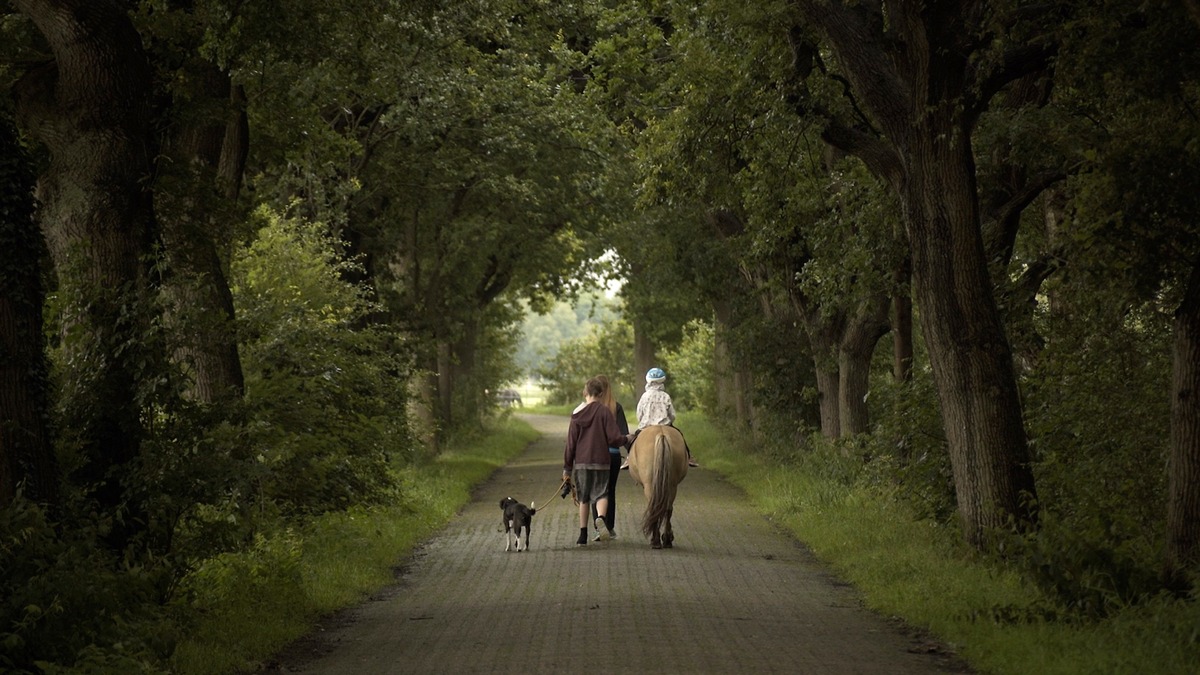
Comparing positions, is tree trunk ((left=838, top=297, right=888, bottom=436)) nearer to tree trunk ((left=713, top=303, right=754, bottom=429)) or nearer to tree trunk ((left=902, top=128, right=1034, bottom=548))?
tree trunk ((left=713, top=303, right=754, bottom=429))

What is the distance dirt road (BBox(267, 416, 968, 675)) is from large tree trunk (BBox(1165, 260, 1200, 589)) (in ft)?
6.95

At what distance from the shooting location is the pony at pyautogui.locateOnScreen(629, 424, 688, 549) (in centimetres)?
1742

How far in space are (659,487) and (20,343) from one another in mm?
8487

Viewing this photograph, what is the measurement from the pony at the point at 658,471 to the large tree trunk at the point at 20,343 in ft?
26.3

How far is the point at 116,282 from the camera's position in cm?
1234

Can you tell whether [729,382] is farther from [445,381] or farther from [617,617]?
[617,617]

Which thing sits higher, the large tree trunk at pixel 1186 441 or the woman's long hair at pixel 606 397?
the woman's long hair at pixel 606 397

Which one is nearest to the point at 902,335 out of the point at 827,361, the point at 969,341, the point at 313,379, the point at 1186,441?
the point at 827,361

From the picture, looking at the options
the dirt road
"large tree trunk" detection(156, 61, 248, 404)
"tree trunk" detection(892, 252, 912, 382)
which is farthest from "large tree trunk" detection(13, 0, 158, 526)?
"tree trunk" detection(892, 252, 912, 382)

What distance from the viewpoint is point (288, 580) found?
1350cm

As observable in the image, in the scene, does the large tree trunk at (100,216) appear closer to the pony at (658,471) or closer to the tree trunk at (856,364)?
the pony at (658,471)

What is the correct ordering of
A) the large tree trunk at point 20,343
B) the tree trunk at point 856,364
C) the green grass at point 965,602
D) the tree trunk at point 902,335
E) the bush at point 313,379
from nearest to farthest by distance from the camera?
the green grass at point 965,602 < the large tree trunk at point 20,343 < the bush at point 313,379 < the tree trunk at point 902,335 < the tree trunk at point 856,364

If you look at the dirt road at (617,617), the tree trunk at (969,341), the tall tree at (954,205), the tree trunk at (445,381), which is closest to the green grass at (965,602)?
the dirt road at (617,617)

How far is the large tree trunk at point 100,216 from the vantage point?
12.0 metres
